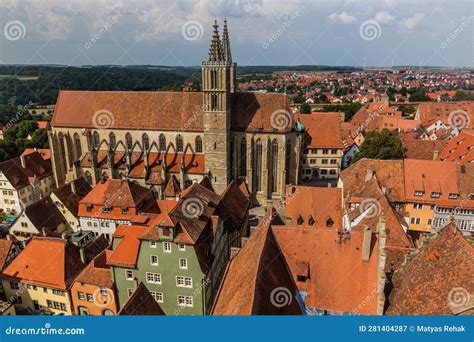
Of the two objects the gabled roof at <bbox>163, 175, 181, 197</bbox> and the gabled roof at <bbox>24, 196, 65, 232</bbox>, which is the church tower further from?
the gabled roof at <bbox>24, 196, 65, 232</bbox>

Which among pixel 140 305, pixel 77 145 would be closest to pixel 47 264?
pixel 140 305

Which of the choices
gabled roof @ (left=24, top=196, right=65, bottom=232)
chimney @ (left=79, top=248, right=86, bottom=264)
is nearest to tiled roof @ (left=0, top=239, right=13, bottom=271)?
gabled roof @ (left=24, top=196, right=65, bottom=232)

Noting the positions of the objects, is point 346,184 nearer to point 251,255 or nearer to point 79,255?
point 251,255

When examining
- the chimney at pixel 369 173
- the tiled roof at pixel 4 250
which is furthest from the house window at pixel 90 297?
the chimney at pixel 369 173

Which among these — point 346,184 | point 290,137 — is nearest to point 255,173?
point 290,137

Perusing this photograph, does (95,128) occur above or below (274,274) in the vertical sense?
above
